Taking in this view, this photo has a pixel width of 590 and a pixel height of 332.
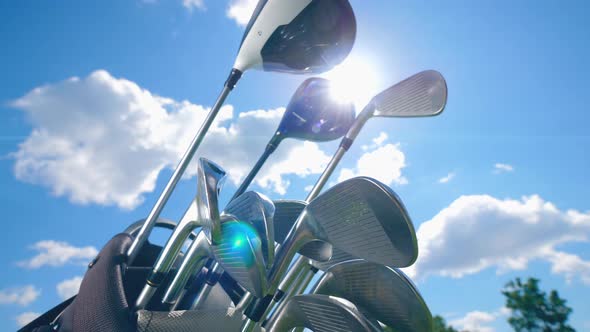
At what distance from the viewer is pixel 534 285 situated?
16.5 m

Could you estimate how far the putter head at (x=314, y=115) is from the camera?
7.23 feet

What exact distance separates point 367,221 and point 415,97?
142 centimetres

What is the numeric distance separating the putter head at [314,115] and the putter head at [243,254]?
1000 mm

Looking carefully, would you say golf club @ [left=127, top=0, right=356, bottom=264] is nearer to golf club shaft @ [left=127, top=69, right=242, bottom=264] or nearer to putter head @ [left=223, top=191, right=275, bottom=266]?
golf club shaft @ [left=127, top=69, right=242, bottom=264]

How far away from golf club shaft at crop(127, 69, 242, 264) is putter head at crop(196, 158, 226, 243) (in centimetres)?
43

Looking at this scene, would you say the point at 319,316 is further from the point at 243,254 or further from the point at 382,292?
the point at 243,254

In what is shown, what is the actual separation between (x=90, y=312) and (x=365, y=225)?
34.9 inches

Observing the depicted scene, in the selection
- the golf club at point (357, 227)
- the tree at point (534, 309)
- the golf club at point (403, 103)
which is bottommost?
the golf club at point (357, 227)

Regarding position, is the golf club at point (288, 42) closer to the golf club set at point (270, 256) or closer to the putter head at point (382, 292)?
the golf club set at point (270, 256)

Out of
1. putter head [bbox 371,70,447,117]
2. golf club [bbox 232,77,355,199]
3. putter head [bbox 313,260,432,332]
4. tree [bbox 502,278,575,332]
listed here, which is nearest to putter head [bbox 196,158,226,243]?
putter head [bbox 313,260,432,332]

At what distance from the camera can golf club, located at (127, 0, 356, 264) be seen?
184 cm

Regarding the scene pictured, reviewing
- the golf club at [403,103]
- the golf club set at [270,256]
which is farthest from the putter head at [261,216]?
the golf club at [403,103]

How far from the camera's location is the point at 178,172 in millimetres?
1909

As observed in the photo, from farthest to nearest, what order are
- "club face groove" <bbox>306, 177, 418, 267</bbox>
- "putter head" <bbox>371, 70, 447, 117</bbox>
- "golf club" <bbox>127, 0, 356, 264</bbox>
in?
"putter head" <bbox>371, 70, 447, 117</bbox> < "golf club" <bbox>127, 0, 356, 264</bbox> < "club face groove" <bbox>306, 177, 418, 267</bbox>
